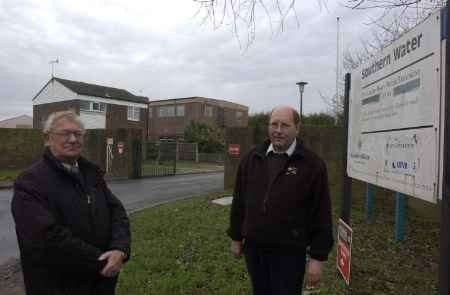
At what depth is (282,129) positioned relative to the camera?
2.88 meters

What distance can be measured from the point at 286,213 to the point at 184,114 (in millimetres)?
47389

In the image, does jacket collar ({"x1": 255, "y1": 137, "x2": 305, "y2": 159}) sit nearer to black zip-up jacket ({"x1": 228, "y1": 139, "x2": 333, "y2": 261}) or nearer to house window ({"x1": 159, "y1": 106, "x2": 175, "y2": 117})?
black zip-up jacket ({"x1": 228, "y1": 139, "x2": 333, "y2": 261})

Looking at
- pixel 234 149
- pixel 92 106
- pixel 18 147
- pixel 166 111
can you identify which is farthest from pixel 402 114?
pixel 166 111

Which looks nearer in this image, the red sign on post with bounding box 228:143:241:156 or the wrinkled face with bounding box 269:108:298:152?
the wrinkled face with bounding box 269:108:298:152

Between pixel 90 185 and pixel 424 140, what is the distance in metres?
2.25

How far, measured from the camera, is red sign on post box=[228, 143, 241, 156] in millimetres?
12828

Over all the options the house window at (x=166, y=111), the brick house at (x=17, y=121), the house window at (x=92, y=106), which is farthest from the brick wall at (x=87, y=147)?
the brick house at (x=17, y=121)

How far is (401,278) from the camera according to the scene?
15.0 feet

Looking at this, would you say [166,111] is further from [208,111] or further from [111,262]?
[111,262]

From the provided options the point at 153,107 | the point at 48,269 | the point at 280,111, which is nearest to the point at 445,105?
the point at 280,111

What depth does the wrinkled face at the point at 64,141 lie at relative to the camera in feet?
8.71

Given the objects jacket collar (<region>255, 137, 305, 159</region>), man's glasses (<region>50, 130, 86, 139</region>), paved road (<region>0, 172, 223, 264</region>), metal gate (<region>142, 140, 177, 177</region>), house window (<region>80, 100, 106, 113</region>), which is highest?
house window (<region>80, 100, 106, 113</region>)

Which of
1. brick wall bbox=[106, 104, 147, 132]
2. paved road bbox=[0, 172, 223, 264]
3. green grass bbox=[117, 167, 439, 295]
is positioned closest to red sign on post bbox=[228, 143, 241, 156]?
paved road bbox=[0, 172, 223, 264]

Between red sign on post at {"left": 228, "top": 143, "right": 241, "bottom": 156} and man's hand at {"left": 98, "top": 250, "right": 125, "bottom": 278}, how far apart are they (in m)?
10.2
